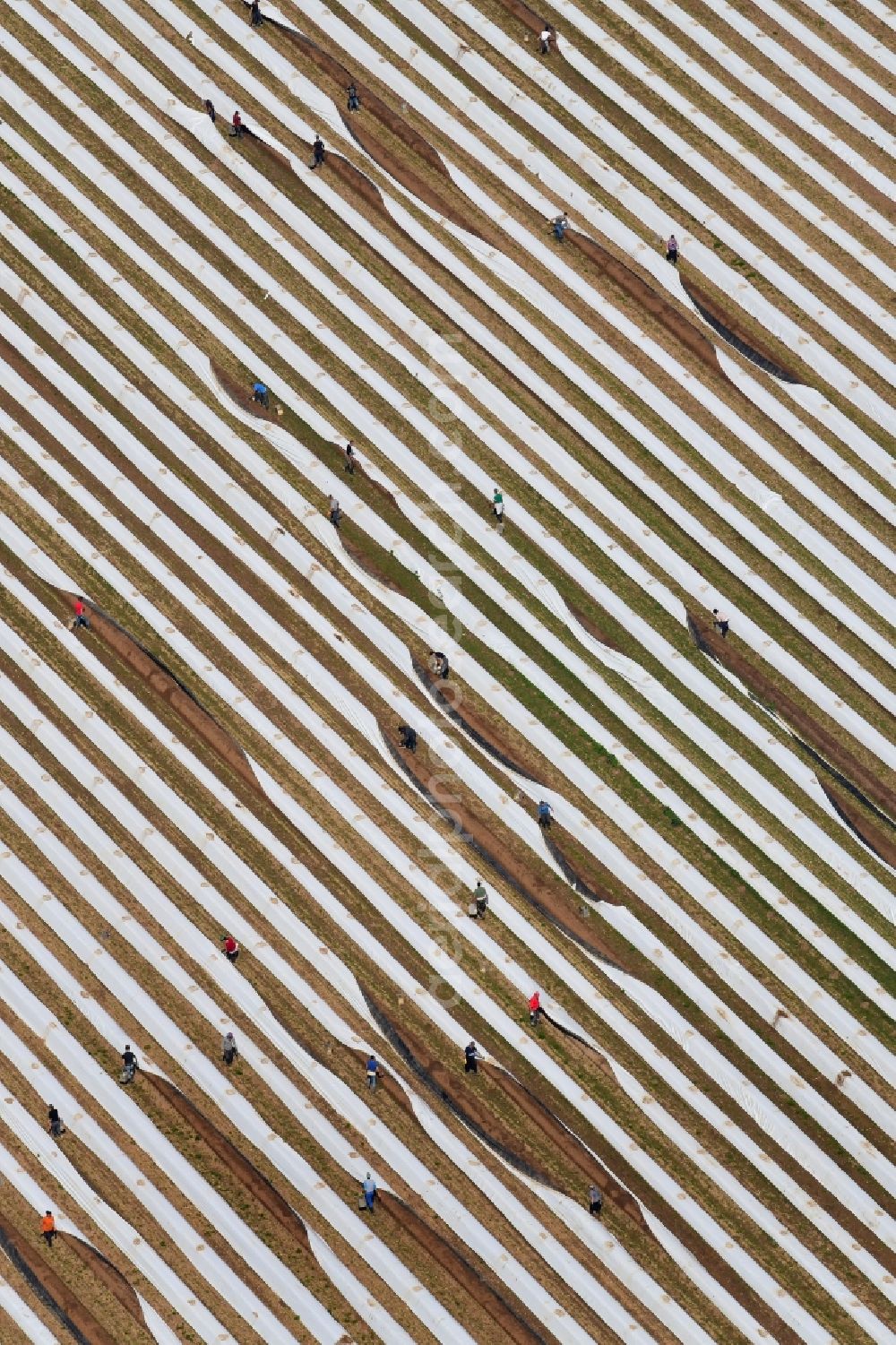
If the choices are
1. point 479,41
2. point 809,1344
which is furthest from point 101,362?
point 809,1344

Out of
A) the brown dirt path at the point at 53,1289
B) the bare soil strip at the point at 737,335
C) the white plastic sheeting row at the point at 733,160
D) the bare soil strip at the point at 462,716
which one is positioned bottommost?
the brown dirt path at the point at 53,1289

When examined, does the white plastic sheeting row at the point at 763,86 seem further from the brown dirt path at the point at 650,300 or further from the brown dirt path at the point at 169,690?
the brown dirt path at the point at 169,690

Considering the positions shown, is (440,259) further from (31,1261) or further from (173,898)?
(31,1261)

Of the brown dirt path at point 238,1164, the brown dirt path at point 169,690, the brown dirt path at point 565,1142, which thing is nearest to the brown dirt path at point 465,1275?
the brown dirt path at point 238,1164

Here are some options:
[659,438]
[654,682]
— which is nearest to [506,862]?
[654,682]

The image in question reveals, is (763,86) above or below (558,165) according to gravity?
below

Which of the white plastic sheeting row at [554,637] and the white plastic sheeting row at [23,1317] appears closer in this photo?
the white plastic sheeting row at [23,1317]

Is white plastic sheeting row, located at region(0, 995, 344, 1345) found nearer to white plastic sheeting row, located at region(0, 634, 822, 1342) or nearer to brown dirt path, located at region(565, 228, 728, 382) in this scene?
white plastic sheeting row, located at region(0, 634, 822, 1342)

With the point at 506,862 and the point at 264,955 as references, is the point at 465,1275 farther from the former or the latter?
the point at 506,862
